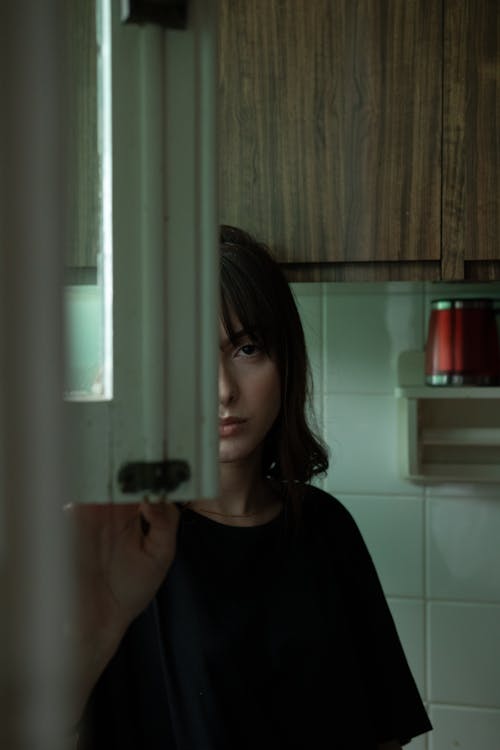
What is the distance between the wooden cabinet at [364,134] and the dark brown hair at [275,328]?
0.34 feet

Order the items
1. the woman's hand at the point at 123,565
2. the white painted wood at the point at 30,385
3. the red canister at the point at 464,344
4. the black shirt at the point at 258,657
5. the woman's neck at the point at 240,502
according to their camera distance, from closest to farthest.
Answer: the white painted wood at the point at 30,385 → the woman's hand at the point at 123,565 → the black shirt at the point at 258,657 → the woman's neck at the point at 240,502 → the red canister at the point at 464,344

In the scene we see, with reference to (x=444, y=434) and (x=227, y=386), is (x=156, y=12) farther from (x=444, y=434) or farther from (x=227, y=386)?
(x=444, y=434)

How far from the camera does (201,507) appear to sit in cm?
100

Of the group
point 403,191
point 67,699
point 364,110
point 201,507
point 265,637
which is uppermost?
point 364,110

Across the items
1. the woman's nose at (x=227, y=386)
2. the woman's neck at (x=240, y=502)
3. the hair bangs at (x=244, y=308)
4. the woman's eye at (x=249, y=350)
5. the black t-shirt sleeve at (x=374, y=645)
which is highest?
the hair bangs at (x=244, y=308)

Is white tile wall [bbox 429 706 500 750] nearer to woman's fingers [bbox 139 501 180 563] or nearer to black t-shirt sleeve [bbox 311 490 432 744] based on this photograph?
black t-shirt sleeve [bbox 311 490 432 744]

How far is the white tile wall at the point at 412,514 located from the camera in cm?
135

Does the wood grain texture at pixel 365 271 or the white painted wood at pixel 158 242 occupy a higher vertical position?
the wood grain texture at pixel 365 271

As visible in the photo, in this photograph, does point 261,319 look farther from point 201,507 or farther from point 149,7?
point 149,7

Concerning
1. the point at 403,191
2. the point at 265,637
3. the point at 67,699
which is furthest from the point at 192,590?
the point at 67,699

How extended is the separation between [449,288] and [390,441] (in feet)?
0.93

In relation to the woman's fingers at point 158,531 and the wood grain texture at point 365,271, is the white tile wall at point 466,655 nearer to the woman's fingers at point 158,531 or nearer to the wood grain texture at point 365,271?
the wood grain texture at point 365,271

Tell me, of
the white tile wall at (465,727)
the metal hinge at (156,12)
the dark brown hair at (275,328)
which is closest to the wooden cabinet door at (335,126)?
the dark brown hair at (275,328)

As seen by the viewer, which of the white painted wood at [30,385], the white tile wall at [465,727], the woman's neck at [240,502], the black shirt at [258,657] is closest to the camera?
the white painted wood at [30,385]
